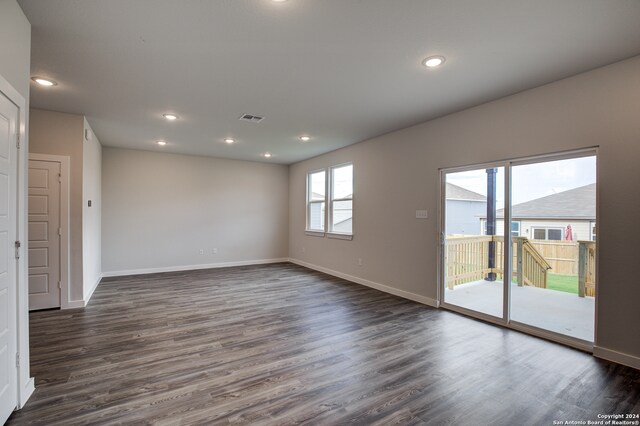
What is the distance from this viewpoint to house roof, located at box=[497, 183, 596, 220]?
9.48 feet

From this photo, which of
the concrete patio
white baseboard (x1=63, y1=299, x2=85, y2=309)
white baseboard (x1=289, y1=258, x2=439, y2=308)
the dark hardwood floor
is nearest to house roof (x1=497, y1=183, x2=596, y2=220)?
the concrete patio

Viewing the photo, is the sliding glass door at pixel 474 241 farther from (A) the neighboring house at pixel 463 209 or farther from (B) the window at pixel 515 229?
(B) the window at pixel 515 229

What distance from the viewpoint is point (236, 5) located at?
1941 mm

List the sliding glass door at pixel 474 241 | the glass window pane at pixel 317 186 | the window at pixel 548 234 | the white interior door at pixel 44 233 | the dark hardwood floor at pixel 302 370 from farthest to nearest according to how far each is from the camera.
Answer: the glass window pane at pixel 317 186
the white interior door at pixel 44 233
the sliding glass door at pixel 474 241
the window at pixel 548 234
the dark hardwood floor at pixel 302 370

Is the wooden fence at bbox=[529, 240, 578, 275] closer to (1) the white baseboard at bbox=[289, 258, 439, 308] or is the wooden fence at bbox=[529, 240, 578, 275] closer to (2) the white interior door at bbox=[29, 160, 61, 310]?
(1) the white baseboard at bbox=[289, 258, 439, 308]

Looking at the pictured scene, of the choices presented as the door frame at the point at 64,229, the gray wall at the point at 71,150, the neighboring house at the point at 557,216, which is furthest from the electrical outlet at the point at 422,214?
the door frame at the point at 64,229

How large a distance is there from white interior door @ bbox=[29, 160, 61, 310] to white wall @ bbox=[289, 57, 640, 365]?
15.1 ft

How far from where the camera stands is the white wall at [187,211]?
6148 mm

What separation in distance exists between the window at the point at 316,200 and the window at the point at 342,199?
0.26 metres

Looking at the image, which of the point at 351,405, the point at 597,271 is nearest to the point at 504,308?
the point at 597,271

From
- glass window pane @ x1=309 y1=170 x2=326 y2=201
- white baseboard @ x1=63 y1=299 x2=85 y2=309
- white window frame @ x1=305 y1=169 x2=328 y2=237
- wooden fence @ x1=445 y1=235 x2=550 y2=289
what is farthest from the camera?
glass window pane @ x1=309 y1=170 x2=326 y2=201

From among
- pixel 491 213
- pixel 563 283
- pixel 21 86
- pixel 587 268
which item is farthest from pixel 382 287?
pixel 21 86

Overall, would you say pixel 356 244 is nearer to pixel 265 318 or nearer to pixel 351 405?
pixel 265 318

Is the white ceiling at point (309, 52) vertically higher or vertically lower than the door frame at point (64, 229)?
higher
